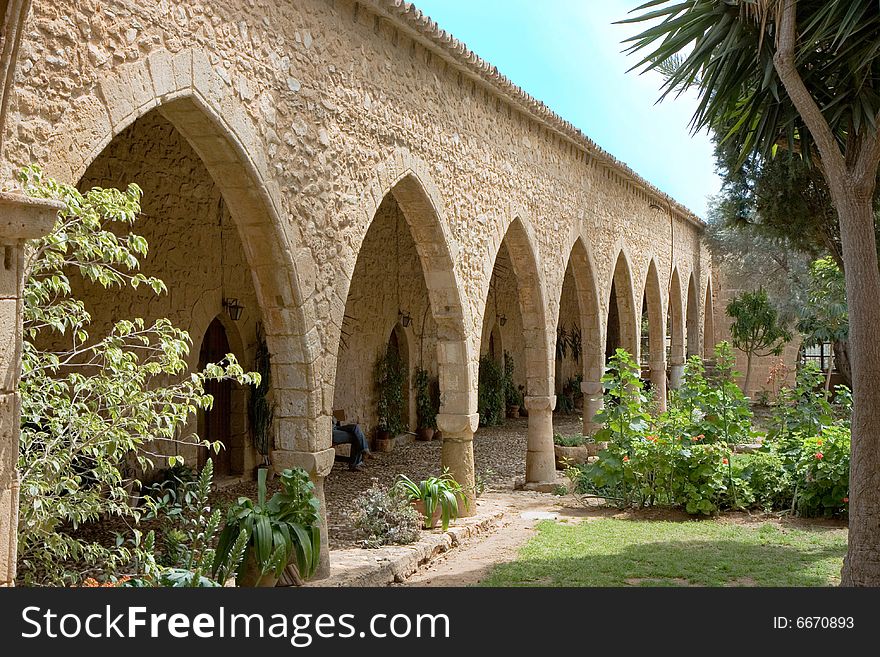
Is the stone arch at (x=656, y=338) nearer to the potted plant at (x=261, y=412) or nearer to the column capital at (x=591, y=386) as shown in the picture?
the column capital at (x=591, y=386)

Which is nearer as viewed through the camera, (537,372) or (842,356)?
(537,372)

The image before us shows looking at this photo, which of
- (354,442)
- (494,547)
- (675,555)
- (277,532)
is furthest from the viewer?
(354,442)

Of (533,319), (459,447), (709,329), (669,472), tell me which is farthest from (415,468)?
(709,329)

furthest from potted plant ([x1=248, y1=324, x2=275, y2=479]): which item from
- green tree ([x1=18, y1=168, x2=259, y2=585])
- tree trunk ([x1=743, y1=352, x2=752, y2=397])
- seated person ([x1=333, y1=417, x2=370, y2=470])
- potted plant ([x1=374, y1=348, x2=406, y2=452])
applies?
tree trunk ([x1=743, y1=352, x2=752, y2=397])

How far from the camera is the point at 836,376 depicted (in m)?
22.4

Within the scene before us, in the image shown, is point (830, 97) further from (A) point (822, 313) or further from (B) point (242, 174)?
(A) point (822, 313)

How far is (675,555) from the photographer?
6797mm

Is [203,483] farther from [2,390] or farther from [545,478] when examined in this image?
[545,478]

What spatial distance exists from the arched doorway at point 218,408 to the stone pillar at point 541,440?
3.58 metres

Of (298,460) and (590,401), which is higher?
(590,401)

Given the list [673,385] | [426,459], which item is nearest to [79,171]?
[426,459]

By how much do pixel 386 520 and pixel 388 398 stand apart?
6508 mm

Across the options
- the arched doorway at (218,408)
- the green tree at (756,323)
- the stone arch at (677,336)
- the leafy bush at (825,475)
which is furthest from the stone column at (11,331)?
the green tree at (756,323)

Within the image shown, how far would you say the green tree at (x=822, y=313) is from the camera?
15.8m
